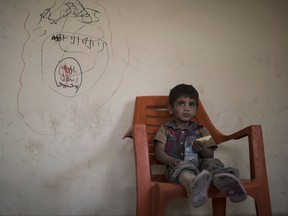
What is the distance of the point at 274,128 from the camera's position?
1778mm

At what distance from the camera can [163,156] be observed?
132 cm

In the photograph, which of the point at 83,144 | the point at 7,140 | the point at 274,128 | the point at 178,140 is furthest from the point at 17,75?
the point at 274,128

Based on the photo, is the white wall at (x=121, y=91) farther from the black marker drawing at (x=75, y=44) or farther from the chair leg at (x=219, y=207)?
the chair leg at (x=219, y=207)

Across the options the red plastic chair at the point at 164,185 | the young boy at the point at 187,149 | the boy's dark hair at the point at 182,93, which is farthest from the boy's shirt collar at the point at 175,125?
the red plastic chair at the point at 164,185

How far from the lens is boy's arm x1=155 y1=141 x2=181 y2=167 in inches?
49.6

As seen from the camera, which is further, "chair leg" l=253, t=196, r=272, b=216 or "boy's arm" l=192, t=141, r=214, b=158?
"boy's arm" l=192, t=141, r=214, b=158

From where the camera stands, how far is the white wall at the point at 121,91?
5.25 ft

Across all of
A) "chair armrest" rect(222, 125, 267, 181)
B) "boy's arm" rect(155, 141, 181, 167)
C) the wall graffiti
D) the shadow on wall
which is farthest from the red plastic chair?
the wall graffiti

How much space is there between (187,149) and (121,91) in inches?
23.2

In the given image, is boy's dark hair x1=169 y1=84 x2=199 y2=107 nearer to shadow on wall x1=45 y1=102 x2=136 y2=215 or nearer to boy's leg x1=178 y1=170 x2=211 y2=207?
shadow on wall x1=45 y1=102 x2=136 y2=215

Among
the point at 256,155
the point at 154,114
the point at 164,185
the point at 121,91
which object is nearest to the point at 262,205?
the point at 256,155

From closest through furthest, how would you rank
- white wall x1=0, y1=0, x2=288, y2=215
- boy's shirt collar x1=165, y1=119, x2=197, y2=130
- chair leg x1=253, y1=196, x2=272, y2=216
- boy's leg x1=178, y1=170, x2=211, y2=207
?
1. boy's leg x1=178, y1=170, x2=211, y2=207
2. chair leg x1=253, y1=196, x2=272, y2=216
3. boy's shirt collar x1=165, y1=119, x2=197, y2=130
4. white wall x1=0, y1=0, x2=288, y2=215

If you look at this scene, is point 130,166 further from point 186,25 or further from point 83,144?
point 186,25

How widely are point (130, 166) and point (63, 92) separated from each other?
0.63 m
